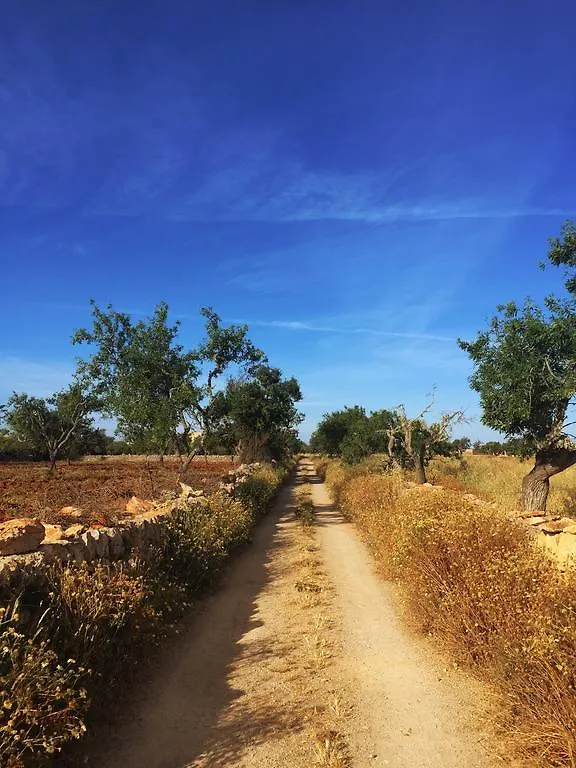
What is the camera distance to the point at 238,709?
520cm

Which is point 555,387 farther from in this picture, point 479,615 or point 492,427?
point 479,615

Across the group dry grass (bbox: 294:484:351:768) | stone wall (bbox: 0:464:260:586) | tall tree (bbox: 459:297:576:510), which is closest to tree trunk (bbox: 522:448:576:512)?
tall tree (bbox: 459:297:576:510)

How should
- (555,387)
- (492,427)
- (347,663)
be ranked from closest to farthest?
(347,663) → (555,387) → (492,427)

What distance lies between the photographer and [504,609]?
5.33 metres

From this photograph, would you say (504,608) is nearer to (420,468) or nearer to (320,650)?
(320,650)

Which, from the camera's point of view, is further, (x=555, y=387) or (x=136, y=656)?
(x=555, y=387)

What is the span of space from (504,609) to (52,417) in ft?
157

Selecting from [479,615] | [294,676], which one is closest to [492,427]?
[479,615]

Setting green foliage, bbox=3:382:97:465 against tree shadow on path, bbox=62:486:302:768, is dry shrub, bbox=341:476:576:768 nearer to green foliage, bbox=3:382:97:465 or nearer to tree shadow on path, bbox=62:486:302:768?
tree shadow on path, bbox=62:486:302:768

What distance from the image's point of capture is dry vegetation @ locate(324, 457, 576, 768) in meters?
3.89

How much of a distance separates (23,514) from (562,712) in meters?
13.7

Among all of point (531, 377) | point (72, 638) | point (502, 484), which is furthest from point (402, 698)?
point (502, 484)

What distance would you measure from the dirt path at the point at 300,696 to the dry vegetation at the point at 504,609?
1.59 ft

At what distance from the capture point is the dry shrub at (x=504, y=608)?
3889mm
